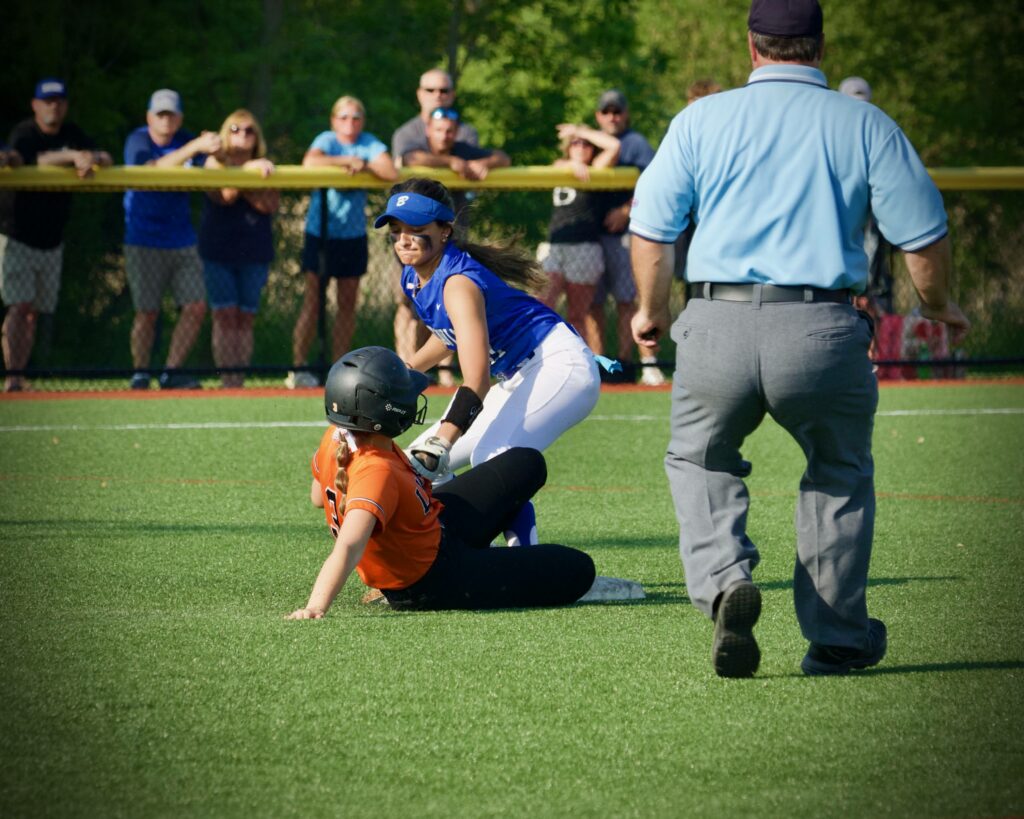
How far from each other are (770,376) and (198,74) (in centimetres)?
1805

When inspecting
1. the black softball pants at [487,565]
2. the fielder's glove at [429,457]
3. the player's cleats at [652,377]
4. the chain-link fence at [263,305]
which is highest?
the fielder's glove at [429,457]

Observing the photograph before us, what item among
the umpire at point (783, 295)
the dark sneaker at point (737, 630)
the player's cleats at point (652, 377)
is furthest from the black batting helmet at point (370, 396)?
the player's cleats at point (652, 377)

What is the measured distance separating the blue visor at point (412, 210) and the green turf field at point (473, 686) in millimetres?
1518

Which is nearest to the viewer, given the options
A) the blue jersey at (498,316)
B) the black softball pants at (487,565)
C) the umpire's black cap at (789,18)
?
the umpire's black cap at (789,18)

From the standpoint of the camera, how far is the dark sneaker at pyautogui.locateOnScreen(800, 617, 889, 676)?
4.68 meters

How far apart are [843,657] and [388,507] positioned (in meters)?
1.56

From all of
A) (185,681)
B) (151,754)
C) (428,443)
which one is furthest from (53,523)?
(151,754)

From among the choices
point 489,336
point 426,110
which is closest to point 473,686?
point 489,336

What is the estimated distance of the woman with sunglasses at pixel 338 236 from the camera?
1319 centimetres

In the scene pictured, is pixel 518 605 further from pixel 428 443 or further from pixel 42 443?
pixel 42 443

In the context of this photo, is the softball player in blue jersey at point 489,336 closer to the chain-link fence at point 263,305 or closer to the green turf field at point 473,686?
the green turf field at point 473,686

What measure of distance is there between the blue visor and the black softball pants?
1072 millimetres

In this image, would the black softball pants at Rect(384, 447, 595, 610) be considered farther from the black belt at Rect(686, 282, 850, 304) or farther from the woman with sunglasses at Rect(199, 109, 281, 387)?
the woman with sunglasses at Rect(199, 109, 281, 387)

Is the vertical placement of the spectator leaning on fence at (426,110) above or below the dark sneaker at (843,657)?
above
